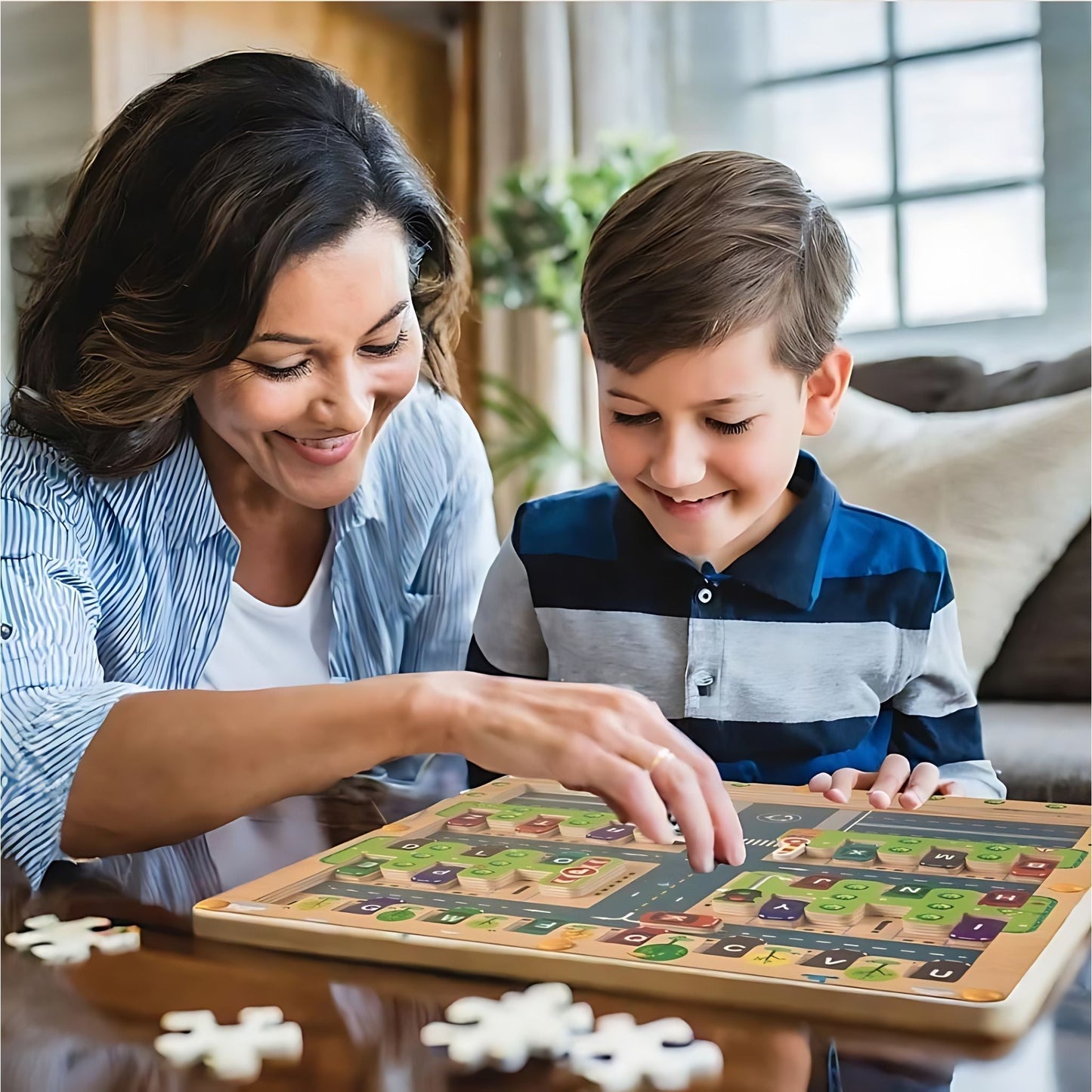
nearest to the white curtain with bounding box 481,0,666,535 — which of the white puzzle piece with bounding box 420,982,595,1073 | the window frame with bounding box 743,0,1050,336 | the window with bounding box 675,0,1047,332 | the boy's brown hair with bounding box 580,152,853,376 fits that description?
the window with bounding box 675,0,1047,332

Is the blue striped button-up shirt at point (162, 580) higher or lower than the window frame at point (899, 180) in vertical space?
lower

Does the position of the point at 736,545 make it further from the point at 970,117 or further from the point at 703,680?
the point at 970,117

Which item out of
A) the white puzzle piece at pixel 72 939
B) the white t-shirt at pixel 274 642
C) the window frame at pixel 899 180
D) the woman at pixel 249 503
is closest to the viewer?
the white puzzle piece at pixel 72 939

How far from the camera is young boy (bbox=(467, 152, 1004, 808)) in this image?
102 cm

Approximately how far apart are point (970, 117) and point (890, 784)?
2523 millimetres

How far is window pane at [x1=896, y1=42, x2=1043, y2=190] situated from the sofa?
117cm

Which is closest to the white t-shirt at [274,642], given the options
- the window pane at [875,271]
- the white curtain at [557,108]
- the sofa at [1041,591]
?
the sofa at [1041,591]

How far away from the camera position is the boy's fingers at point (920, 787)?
0.89 m

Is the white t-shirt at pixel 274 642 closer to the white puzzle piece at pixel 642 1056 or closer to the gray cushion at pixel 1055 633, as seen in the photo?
the white puzzle piece at pixel 642 1056

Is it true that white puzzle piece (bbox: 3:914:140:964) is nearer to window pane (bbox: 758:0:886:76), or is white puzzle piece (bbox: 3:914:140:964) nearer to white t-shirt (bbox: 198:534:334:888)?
white t-shirt (bbox: 198:534:334:888)

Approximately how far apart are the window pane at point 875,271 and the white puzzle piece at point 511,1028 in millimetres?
2742

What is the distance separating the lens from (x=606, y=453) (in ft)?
3.49

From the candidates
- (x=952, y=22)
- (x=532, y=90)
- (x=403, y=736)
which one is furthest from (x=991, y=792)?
(x=532, y=90)

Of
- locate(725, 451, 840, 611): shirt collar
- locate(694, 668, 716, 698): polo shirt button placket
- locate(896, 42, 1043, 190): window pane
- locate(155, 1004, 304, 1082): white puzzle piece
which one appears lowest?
locate(155, 1004, 304, 1082): white puzzle piece
